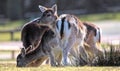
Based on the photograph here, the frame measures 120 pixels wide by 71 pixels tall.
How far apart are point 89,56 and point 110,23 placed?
35957 millimetres

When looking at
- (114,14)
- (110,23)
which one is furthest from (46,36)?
(114,14)

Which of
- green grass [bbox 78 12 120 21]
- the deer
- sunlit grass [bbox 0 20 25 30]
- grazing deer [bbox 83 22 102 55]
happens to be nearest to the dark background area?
sunlit grass [bbox 0 20 25 30]

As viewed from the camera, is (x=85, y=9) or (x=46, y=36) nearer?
(x=46, y=36)

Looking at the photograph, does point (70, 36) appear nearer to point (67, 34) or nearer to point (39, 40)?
point (67, 34)

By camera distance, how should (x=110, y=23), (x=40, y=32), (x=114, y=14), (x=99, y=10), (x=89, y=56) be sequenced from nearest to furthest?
(x=89, y=56)
(x=40, y=32)
(x=110, y=23)
(x=114, y=14)
(x=99, y=10)

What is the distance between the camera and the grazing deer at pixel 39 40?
17.3 metres

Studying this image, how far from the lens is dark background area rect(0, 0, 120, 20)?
61341 millimetres

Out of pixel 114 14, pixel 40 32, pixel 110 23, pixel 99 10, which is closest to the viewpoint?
pixel 40 32

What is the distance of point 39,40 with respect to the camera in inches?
719

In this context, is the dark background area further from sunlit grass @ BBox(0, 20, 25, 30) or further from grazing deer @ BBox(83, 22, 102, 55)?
grazing deer @ BBox(83, 22, 102, 55)

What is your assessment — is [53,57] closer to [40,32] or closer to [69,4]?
[40,32]

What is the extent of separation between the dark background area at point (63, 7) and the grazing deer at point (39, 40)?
135ft

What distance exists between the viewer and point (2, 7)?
6556cm

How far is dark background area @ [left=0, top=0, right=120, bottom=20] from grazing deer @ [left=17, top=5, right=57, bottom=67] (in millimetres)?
41296
